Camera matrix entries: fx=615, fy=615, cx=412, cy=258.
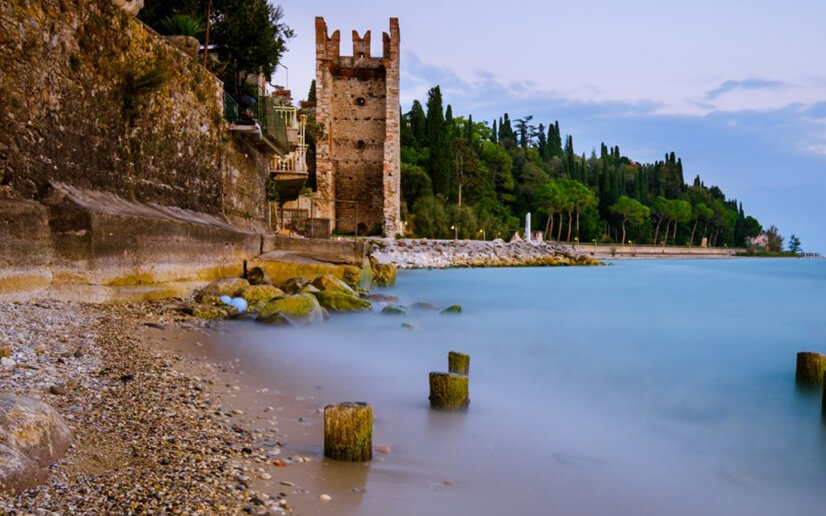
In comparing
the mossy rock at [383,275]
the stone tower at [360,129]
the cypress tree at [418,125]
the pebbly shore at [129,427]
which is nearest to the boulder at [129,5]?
the pebbly shore at [129,427]

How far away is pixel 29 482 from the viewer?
94.4 inches

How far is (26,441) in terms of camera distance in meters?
2.54

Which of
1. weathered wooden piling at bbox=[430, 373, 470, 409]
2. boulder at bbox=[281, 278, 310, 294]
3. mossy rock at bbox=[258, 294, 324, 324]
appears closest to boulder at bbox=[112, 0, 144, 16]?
mossy rock at bbox=[258, 294, 324, 324]

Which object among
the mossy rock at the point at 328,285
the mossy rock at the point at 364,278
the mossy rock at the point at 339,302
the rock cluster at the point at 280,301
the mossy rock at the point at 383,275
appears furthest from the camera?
the mossy rock at the point at 383,275

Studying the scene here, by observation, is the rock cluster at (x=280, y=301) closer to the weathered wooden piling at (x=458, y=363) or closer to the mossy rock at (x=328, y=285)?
the mossy rock at (x=328, y=285)

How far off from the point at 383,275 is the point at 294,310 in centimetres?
1015

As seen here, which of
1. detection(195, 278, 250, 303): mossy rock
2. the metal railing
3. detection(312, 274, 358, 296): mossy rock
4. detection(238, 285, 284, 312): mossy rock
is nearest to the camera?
detection(195, 278, 250, 303): mossy rock

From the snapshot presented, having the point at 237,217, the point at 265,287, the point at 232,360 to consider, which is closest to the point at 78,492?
the point at 232,360

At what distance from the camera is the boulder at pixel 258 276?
1102 centimetres

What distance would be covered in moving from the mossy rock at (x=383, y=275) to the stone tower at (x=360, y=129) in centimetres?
1701

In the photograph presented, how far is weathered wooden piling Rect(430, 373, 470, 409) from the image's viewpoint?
16.8 feet

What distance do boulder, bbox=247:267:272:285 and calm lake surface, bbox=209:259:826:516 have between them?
1935 millimetres

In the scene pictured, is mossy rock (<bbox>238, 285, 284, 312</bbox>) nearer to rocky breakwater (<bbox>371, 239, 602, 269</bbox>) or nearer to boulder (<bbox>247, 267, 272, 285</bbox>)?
boulder (<bbox>247, 267, 272, 285</bbox>)

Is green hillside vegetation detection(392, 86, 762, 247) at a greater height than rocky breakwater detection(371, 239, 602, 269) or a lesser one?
greater
